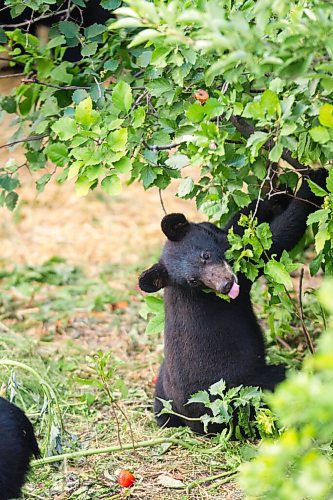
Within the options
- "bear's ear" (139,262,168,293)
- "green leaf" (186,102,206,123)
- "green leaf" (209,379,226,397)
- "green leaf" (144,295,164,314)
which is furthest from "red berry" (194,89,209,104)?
"green leaf" (144,295,164,314)

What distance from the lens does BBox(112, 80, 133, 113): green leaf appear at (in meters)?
4.74

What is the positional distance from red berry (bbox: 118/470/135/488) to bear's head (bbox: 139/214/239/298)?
1.19 m

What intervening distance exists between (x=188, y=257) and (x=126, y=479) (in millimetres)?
1406

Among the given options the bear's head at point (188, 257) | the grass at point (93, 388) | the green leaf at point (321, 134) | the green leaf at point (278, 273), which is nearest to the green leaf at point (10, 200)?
the grass at point (93, 388)

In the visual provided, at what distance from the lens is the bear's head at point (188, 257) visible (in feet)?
17.7

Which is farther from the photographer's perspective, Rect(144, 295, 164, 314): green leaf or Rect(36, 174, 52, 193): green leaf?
Rect(144, 295, 164, 314): green leaf

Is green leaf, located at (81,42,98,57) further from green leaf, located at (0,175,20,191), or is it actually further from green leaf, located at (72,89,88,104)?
green leaf, located at (0,175,20,191)

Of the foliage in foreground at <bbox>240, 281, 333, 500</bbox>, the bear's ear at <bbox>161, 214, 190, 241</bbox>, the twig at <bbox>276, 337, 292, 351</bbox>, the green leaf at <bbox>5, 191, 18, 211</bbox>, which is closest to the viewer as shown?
the foliage in foreground at <bbox>240, 281, 333, 500</bbox>

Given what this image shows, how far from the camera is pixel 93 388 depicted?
656cm

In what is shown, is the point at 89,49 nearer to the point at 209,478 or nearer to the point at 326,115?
the point at 326,115

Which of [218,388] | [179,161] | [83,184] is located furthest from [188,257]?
[83,184]

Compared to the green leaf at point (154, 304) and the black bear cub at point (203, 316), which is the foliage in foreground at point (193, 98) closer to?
the black bear cub at point (203, 316)

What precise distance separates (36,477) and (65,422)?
34.7 inches

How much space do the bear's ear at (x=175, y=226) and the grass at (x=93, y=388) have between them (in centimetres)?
90
